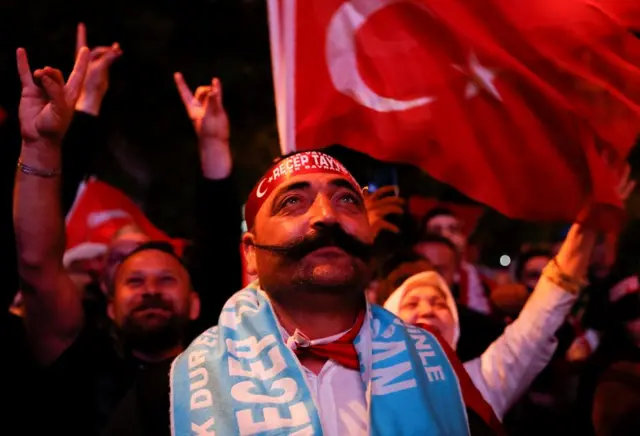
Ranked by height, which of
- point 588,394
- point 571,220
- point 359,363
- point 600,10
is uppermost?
point 600,10

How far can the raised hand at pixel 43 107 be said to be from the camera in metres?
2.76

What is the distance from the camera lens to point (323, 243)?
7.90 feet

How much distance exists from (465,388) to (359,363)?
34cm

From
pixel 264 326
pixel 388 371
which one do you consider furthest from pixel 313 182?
pixel 388 371

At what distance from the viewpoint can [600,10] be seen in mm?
3289

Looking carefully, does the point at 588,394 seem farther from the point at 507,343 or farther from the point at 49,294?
the point at 49,294

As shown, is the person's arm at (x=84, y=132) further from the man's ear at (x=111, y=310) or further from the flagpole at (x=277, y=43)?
the flagpole at (x=277, y=43)

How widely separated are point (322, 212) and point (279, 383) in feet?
1.59

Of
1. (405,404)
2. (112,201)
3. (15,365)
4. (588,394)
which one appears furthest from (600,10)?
(112,201)

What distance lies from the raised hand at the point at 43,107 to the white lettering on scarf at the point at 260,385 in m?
0.90

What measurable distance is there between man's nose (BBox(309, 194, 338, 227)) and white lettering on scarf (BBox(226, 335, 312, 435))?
1.16ft

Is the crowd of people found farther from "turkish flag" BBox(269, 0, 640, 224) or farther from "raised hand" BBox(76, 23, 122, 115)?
"turkish flag" BBox(269, 0, 640, 224)

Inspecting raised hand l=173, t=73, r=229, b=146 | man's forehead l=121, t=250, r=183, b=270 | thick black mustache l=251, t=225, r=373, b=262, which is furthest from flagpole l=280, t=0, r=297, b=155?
thick black mustache l=251, t=225, r=373, b=262

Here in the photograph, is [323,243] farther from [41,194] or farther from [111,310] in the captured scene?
[111,310]
